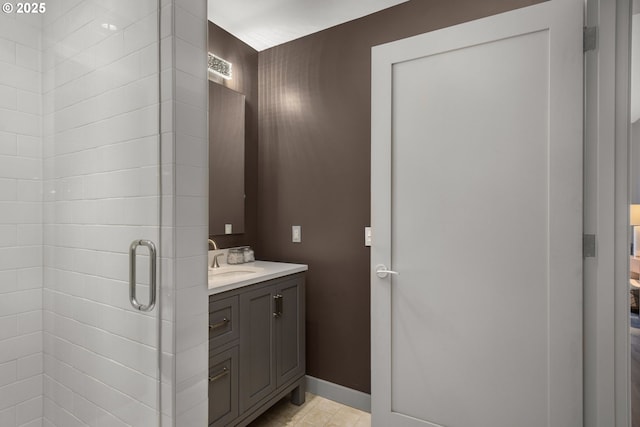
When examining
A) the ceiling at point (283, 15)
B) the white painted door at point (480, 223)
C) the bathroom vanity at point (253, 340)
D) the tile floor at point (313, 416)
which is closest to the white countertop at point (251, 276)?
the bathroom vanity at point (253, 340)

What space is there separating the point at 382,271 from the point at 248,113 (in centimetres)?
158

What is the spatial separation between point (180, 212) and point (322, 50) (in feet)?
5.74

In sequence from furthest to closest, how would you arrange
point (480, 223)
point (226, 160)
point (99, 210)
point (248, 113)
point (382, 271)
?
point (248, 113) → point (226, 160) → point (382, 271) → point (480, 223) → point (99, 210)

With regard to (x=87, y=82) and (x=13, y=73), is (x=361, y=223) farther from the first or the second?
(x=13, y=73)

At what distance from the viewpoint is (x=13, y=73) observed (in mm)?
1325

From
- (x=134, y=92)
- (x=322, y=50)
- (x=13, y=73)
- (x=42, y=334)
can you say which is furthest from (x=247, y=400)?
(x=322, y=50)

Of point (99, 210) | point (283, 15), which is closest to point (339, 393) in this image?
point (99, 210)

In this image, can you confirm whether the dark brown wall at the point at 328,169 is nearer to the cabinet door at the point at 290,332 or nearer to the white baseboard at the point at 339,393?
the white baseboard at the point at 339,393

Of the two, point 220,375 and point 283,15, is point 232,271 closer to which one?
point 220,375

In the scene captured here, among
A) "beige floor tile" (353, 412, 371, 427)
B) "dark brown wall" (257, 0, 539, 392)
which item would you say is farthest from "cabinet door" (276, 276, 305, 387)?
"beige floor tile" (353, 412, 371, 427)

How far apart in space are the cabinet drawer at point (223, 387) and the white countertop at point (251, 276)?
0.32 meters

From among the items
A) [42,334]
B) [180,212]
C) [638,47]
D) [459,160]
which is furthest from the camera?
[459,160]

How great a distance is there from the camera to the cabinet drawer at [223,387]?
4.95 feet

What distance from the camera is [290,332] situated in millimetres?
2061
